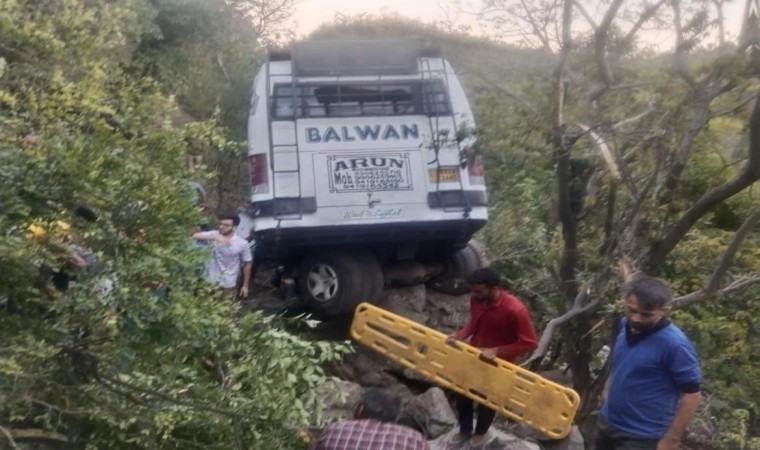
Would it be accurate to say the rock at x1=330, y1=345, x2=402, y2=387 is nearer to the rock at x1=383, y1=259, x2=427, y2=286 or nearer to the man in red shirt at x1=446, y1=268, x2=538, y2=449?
the rock at x1=383, y1=259, x2=427, y2=286

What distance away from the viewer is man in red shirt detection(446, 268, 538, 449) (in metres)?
7.09

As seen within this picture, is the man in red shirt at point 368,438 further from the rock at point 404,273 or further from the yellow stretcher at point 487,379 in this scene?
the rock at point 404,273

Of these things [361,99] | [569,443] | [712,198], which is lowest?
[569,443]

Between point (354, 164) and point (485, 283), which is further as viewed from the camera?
point (354, 164)

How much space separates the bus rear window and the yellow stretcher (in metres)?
2.13

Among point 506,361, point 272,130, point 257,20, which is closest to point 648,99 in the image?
point 506,361

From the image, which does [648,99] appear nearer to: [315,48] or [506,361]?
[506,361]

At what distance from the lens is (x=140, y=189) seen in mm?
4691

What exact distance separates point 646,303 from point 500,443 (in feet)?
9.53

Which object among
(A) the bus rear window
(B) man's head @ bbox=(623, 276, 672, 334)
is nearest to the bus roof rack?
(A) the bus rear window

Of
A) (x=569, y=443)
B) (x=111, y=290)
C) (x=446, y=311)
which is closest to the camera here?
(x=111, y=290)

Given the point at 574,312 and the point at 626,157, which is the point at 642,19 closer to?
the point at 626,157

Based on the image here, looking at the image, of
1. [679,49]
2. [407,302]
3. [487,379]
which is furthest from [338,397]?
[407,302]

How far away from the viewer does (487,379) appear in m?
7.34
